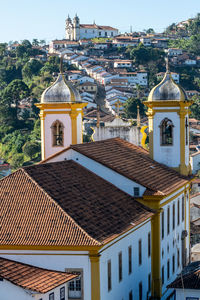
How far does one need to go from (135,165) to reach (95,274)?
32.1 feet

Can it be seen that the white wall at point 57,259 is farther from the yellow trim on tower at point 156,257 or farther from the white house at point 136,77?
the white house at point 136,77

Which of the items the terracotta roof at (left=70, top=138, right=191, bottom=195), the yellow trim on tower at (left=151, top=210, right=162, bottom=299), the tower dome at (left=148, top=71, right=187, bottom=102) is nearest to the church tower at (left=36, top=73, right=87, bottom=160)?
the terracotta roof at (left=70, top=138, right=191, bottom=195)

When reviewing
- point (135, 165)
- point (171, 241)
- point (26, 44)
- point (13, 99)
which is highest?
point (26, 44)

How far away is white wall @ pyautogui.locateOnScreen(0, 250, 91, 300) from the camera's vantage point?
22.0 m

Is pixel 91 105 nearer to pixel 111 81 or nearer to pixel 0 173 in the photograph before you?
pixel 111 81

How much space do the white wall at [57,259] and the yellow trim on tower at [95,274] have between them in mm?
102

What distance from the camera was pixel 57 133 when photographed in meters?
32.8

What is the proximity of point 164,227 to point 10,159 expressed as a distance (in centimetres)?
6708

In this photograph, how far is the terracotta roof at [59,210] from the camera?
72.6ft

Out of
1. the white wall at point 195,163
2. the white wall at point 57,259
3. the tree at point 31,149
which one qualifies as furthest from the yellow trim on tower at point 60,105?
the white wall at point 195,163

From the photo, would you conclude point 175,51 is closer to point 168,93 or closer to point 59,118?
point 168,93

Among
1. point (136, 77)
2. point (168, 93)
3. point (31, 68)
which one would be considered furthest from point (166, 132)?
point (136, 77)

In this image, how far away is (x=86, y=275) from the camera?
22.2 metres

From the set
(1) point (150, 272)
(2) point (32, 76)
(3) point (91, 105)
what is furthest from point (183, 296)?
(2) point (32, 76)
